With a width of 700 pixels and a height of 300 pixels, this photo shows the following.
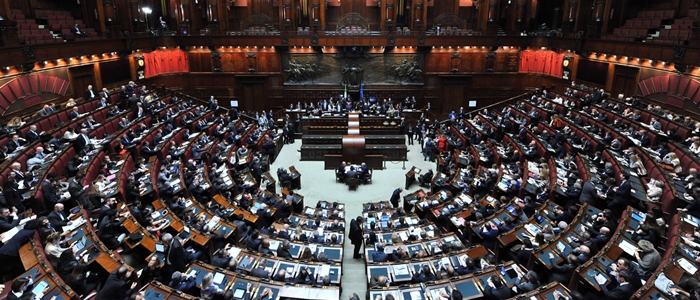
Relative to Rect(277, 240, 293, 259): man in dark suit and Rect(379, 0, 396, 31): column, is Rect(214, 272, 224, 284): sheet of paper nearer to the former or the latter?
Rect(277, 240, 293, 259): man in dark suit

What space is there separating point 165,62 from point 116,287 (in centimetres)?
2094

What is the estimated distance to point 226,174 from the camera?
13.8 m

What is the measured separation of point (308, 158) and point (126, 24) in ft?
42.8

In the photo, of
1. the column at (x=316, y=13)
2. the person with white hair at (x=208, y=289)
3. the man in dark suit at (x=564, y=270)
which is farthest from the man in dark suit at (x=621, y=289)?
the column at (x=316, y=13)

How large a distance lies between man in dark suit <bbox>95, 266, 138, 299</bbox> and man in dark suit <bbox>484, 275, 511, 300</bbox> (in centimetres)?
639

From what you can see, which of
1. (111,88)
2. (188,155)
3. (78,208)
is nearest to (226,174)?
(188,155)

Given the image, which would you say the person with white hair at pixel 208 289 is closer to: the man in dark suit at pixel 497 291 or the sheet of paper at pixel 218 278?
the sheet of paper at pixel 218 278

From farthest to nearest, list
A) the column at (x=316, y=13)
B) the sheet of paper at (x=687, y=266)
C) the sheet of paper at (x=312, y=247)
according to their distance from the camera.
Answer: the column at (x=316, y=13) < the sheet of paper at (x=312, y=247) < the sheet of paper at (x=687, y=266)

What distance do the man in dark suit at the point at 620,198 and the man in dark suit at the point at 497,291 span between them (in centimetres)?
461

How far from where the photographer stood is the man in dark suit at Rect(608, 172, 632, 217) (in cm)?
985

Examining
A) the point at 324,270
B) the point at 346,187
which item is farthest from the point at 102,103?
the point at 324,270

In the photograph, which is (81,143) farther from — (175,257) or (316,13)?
(316,13)

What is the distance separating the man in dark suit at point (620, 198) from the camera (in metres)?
9.85

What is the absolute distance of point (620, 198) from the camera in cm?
993
